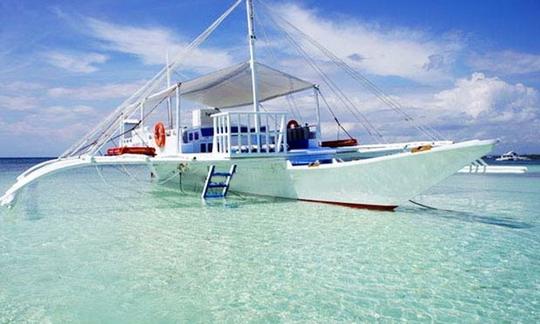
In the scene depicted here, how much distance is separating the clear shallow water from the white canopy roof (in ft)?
15.8

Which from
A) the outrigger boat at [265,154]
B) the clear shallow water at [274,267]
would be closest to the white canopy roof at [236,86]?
the outrigger boat at [265,154]

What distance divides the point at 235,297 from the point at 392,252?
2699mm

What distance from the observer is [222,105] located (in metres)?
17.3

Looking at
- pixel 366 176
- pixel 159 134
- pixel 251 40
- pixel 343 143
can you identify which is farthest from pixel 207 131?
pixel 366 176

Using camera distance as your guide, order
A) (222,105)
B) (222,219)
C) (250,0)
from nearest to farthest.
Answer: (222,219)
(250,0)
(222,105)

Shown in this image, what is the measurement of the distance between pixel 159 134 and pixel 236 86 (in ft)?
10.2

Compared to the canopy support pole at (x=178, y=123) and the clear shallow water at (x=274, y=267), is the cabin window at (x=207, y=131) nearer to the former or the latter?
the canopy support pole at (x=178, y=123)

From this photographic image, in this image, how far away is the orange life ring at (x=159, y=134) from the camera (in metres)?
13.8

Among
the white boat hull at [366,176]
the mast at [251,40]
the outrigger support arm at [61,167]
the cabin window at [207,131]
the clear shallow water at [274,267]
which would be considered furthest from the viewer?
the cabin window at [207,131]

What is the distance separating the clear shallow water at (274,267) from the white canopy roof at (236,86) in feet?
15.8

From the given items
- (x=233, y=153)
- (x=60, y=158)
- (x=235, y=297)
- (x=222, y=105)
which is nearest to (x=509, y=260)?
(x=235, y=297)

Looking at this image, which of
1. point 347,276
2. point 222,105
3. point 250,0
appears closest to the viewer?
point 347,276

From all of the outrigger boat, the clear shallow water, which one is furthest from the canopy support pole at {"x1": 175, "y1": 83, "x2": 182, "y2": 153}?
the clear shallow water

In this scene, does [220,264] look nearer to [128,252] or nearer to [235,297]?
[235,297]
